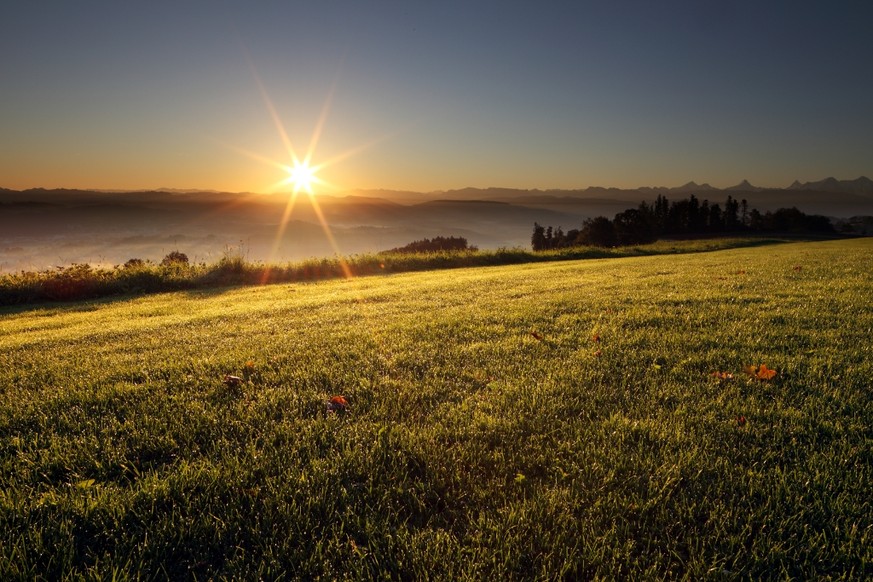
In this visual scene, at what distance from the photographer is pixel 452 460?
2506mm

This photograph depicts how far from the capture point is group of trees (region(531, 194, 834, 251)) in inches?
3591

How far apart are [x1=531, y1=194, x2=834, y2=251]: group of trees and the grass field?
9208 centimetres

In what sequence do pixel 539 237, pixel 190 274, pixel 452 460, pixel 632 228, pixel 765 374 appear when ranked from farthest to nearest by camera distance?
pixel 539 237
pixel 632 228
pixel 190 274
pixel 765 374
pixel 452 460

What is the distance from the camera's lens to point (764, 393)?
334 cm

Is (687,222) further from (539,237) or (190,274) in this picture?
(190,274)

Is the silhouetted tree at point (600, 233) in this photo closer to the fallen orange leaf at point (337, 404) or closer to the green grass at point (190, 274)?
the green grass at point (190, 274)

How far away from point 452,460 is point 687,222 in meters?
123

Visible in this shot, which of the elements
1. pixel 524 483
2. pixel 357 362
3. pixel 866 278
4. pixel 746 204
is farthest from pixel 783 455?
pixel 746 204

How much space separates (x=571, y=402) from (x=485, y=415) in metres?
0.72

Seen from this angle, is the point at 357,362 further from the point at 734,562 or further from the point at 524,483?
the point at 734,562

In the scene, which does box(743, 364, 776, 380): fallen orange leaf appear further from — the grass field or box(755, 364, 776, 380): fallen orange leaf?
the grass field

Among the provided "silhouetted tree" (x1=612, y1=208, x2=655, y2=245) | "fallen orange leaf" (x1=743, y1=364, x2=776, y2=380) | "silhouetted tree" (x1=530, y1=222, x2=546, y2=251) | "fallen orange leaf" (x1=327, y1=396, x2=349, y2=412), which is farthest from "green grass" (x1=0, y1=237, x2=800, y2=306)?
"silhouetted tree" (x1=530, y1=222, x2=546, y2=251)

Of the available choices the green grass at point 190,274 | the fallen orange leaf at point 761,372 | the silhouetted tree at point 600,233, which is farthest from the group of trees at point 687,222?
the fallen orange leaf at point 761,372

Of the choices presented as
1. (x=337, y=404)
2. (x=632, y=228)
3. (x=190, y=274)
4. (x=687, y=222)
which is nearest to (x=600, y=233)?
(x=632, y=228)
